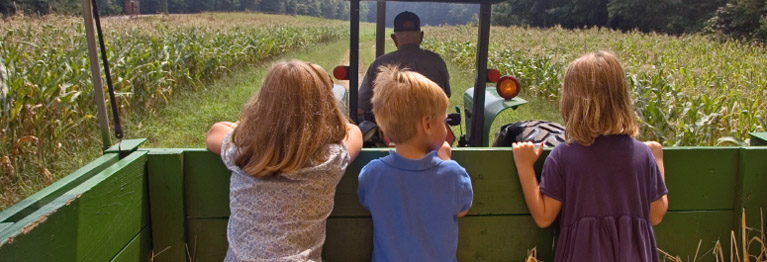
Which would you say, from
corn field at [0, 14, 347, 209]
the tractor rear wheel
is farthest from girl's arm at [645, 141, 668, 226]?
corn field at [0, 14, 347, 209]

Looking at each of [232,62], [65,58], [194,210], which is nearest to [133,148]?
[194,210]

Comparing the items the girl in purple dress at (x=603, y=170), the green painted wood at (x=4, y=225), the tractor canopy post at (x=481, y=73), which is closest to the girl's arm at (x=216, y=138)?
the green painted wood at (x=4, y=225)

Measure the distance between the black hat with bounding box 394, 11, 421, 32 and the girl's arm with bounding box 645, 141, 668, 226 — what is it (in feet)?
5.97

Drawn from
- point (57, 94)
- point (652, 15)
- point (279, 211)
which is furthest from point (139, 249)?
point (652, 15)

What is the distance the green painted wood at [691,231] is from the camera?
2191mm

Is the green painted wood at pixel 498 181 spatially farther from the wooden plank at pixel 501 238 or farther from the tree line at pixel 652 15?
the tree line at pixel 652 15

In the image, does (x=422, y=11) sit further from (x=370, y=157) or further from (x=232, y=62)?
(x=232, y=62)

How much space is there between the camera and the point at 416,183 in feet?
6.01

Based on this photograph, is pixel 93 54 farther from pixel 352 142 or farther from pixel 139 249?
pixel 352 142

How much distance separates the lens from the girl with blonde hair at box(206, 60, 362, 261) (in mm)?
1767

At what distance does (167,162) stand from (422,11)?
8.60ft

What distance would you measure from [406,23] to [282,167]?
79.0 inches

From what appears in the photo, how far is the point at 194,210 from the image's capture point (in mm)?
2059

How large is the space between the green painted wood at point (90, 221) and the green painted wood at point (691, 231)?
6.03 feet
